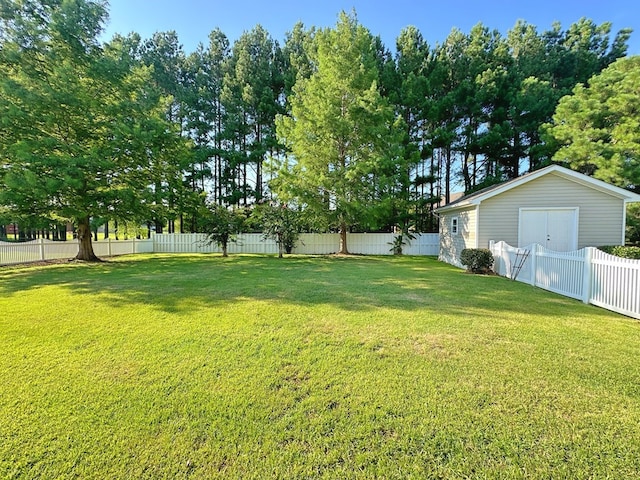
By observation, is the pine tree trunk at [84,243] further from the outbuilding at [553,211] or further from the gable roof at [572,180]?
the gable roof at [572,180]

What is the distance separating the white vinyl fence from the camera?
10945 mm

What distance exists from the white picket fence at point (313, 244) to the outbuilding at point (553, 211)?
19.5 ft

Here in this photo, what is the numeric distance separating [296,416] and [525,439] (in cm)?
158

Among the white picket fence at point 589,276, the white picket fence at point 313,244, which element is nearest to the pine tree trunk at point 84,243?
the white picket fence at point 313,244

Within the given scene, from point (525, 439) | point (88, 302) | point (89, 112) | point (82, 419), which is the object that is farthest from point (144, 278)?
point (525, 439)

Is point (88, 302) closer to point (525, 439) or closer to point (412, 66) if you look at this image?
point (525, 439)

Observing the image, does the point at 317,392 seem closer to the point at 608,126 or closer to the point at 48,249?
the point at 48,249

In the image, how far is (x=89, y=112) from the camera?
10898mm

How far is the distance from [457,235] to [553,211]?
338 centimetres

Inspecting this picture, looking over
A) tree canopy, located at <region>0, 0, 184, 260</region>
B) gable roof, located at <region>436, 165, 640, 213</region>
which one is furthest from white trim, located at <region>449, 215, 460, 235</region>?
tree canopy, located at <region>0, 0, 184, 260</region>

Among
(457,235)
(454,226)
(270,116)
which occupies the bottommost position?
(457,235)

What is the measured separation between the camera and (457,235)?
41.3 ft

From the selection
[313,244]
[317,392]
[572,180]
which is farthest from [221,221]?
[572,180]

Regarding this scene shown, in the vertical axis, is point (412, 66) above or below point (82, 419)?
above
